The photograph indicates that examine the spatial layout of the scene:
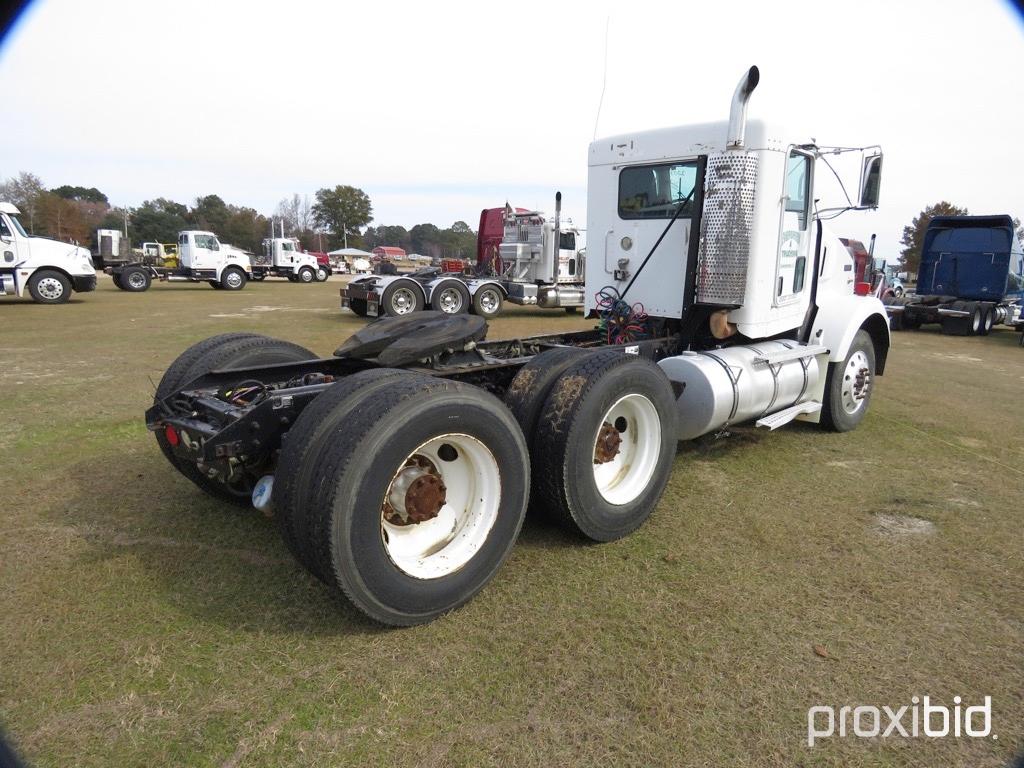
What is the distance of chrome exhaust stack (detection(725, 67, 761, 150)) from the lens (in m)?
4.57

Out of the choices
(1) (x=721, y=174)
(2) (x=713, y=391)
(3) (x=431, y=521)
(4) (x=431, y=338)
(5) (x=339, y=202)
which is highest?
(5) (x=339, y=202)

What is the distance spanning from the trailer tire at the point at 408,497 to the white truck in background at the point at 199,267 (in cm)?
2652

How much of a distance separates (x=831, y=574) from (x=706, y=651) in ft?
3.55

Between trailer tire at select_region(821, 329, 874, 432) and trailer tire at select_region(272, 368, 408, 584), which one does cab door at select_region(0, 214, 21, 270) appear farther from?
trailer tire at select_region(821, 329, 874, 432)

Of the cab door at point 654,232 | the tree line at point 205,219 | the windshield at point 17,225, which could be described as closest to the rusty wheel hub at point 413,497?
the cab door at point 654,232

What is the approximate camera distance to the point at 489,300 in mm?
16250

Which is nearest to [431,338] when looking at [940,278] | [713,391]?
[713,391]

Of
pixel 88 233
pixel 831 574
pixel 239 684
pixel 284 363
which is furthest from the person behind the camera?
pixel 88 233

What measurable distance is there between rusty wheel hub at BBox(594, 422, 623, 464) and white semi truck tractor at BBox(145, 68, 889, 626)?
0.5 inches

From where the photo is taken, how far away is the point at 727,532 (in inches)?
147

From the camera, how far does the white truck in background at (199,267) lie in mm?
25141

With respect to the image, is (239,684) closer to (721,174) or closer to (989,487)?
(721,174)

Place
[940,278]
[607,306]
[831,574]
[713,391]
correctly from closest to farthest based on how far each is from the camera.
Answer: [831,574] → [713,391] → [607,306] → [940,278]

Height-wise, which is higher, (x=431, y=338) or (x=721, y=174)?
(x=721, y=174)
